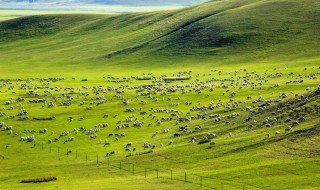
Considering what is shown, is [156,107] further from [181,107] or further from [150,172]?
[150,172]

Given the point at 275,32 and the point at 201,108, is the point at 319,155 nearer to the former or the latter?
the point at 201,108

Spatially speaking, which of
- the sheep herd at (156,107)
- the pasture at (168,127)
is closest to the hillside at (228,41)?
the sheep herd at (156,107)

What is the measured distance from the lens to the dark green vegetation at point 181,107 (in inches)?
2389

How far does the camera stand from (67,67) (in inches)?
6816

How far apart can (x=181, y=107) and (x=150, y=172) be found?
36.6m

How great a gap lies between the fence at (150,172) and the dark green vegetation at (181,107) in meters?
0.42

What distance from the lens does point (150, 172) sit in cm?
6150

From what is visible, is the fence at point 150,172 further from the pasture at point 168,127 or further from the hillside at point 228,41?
the hillside at point 228,41

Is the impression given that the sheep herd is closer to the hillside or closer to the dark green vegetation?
the dark green vegetation

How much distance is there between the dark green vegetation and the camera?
199 feet

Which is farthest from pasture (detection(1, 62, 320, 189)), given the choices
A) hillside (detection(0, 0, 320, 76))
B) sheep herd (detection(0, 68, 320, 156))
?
hillside (detection(0, 0, 320, 76))

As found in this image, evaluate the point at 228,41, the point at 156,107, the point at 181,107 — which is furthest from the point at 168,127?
the point at 228,41

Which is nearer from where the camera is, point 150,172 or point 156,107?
point 150,172

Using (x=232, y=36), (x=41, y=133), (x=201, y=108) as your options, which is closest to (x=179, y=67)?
(x=232, y=36)
